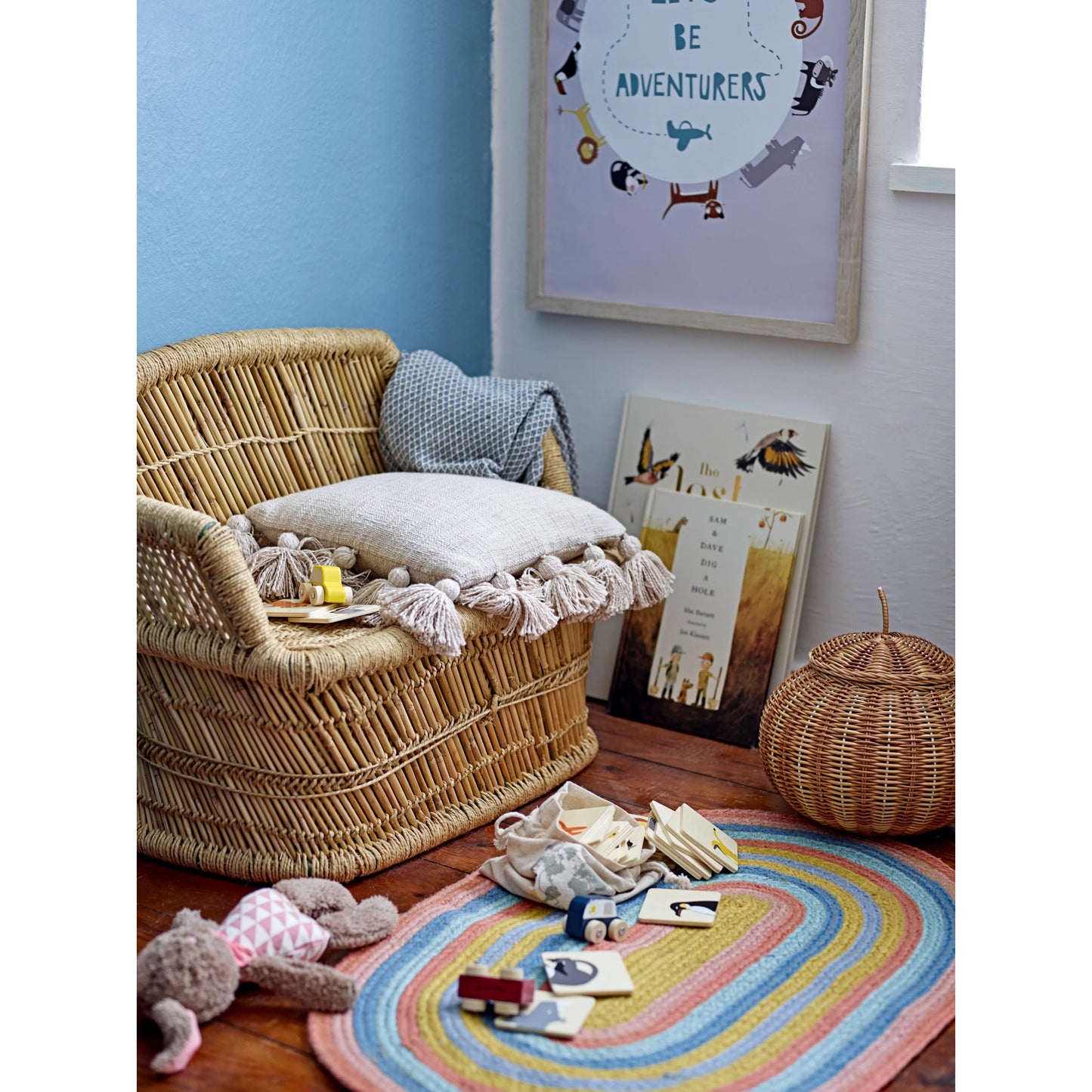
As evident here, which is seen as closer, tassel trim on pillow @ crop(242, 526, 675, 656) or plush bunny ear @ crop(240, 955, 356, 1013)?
plush bunny ear @ crop(240, 955, 356, 1013)

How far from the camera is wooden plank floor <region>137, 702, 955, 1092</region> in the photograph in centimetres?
140

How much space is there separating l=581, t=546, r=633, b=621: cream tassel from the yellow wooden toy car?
0.39 meters

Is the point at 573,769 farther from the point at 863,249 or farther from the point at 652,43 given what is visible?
the point at 652,43

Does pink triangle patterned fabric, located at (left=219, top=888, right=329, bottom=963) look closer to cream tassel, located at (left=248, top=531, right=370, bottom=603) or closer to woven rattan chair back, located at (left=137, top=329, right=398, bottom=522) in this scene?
cream tassel, located at (left=248, top=531, right=370, bottom=603)

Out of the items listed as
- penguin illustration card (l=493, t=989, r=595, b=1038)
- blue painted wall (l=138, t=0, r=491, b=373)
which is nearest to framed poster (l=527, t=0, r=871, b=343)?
blue painted wall (l=138, t=0, r=491, b=373)

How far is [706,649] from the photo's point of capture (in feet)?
7.90

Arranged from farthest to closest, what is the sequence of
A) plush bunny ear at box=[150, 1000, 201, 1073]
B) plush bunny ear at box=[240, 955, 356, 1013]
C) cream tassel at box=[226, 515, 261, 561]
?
cream tassel at box=[226, 515, 261, 561] < plush bunny ear at box=[240, 955, 356, 1013] < plush bunny ear at box=[150, 1000, 201, 1073]

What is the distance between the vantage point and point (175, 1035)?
4.63 feet

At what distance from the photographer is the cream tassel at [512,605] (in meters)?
1.87

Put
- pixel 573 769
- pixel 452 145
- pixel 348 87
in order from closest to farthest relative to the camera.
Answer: pixel 573 769 → pixel 348 87 → pixel 452 145

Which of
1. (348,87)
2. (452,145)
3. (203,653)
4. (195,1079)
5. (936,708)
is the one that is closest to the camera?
(195,1079)
